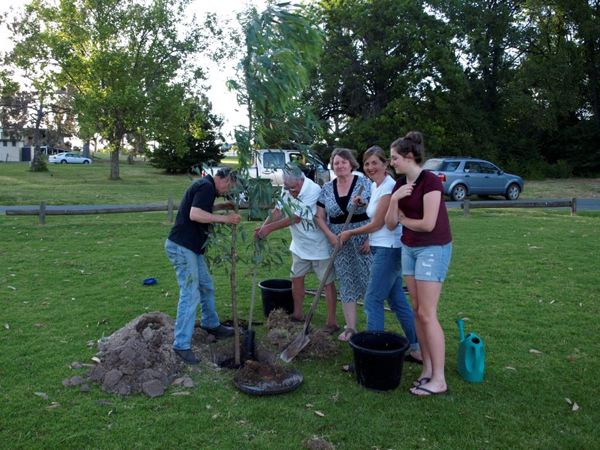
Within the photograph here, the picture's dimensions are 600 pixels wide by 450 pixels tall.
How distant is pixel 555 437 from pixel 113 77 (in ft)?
101

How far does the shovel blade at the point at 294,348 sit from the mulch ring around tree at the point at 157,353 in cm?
12

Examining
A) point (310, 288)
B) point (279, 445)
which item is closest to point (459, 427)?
point (279, 445)

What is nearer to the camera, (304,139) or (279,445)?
(279,445)

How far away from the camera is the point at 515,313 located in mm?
5922

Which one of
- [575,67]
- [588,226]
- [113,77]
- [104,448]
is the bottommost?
[104,448]

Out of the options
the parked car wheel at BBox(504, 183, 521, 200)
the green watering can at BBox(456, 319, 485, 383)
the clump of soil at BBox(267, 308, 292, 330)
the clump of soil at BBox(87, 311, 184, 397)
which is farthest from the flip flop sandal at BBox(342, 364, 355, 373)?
the parked car wheel at BBox(504, 183, 521, 200)

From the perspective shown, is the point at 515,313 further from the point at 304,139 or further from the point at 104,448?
the point at 104,448

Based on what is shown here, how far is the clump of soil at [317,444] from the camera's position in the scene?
3172 mm

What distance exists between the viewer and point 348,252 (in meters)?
4.95

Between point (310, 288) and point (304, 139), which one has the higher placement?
point (304, 139)

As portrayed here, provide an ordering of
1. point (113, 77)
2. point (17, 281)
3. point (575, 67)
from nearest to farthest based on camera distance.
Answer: point (17, 281) → point (113, 77) → point (575, 67)

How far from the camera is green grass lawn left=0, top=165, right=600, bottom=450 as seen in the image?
10.9 feet

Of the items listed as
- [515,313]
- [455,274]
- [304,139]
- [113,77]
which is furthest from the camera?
[113,77]

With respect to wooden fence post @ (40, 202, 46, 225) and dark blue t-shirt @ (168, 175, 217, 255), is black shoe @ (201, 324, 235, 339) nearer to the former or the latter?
dark blue t-shirt @ (168, 175, 217, 255)
